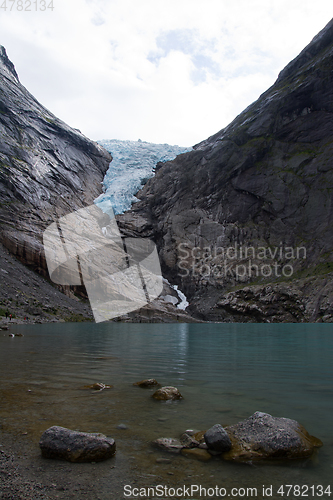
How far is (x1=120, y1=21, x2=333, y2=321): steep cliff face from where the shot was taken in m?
110

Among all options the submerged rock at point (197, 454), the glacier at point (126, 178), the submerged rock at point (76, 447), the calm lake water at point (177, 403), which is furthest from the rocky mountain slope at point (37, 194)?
the submerged rock at point (197, 454)

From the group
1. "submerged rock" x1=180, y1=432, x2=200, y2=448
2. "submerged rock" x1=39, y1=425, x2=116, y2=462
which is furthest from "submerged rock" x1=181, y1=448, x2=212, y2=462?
"submerged rock" x1=39, y1=425, x2=116, y2=462

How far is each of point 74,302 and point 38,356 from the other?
75.0 meters

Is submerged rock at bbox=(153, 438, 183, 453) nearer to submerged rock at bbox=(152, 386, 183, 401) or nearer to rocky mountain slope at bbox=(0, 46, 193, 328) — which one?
submerged rock at bbox=(152, 386, 183, 401)

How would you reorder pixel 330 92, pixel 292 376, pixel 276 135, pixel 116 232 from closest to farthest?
pixel 292 376
pixel 330 92
pixel 276 135
pixel 116 232

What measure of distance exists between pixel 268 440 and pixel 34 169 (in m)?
139

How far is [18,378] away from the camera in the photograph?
1334 centimetres

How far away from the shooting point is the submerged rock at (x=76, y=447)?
5.80 meters

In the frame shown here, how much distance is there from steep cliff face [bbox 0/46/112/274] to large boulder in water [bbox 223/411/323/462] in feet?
324

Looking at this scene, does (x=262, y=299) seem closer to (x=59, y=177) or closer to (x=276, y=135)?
(x=276, y=135)

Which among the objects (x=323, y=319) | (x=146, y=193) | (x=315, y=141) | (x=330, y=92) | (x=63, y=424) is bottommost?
(x=323, y=319)

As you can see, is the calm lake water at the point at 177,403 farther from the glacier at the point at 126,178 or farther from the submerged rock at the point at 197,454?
the glacier at the point at 126,178

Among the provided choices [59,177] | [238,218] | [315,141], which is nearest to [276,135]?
[315,141]

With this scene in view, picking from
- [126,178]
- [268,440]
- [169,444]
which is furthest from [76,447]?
[126,178]
